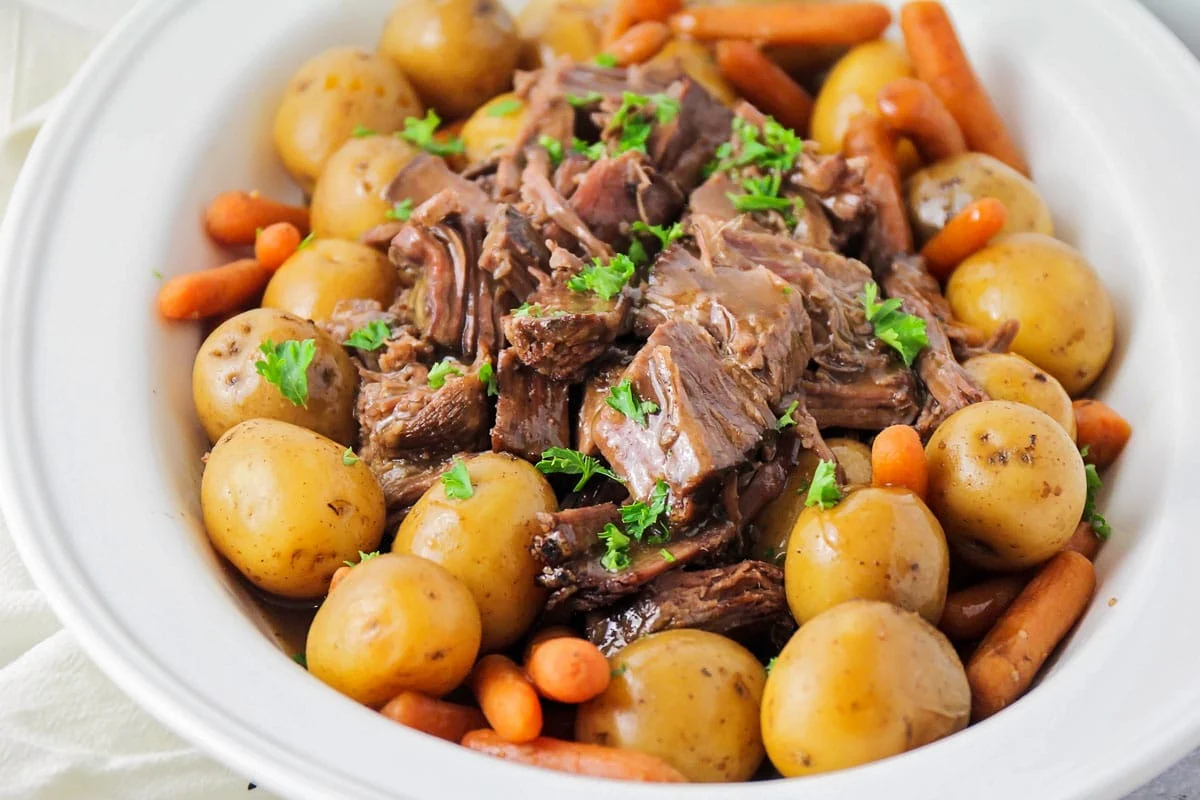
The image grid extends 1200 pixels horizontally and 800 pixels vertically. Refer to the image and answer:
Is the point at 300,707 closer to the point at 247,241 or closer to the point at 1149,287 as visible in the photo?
the point at 247,241

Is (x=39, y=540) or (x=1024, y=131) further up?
(x=1024, y=131)

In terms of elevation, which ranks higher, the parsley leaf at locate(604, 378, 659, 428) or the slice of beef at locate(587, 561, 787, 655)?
the parsley leaf at locate(604, 378, 659, 428)

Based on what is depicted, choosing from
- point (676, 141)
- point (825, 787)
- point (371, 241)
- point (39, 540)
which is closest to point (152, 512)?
point (39, 540)

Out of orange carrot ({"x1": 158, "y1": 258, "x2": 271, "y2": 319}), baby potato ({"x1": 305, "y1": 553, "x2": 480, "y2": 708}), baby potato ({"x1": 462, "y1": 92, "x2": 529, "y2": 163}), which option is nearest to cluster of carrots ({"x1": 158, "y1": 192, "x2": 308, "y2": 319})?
orange carrot ({"x1": 158, "y1": 258, "x2": 271, "y2": 319})

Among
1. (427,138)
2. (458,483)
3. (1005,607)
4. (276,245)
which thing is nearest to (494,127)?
(427,138)

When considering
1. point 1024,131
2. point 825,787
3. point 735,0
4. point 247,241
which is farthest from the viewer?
point 735,0

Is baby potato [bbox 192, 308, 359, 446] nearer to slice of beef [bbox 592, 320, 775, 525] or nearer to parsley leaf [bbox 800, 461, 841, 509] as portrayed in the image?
slice of beef [bbox 592, 320, 775, 525]

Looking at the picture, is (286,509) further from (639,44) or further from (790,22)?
(790,22)
